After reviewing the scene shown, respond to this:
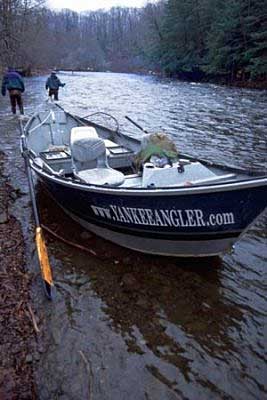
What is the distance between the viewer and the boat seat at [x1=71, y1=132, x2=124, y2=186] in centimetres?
616

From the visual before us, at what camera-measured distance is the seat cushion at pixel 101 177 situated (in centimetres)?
582

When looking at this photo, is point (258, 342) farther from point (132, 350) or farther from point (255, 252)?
point (255, 252)

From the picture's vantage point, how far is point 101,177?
604 cm

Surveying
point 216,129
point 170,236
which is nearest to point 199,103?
point 216,129

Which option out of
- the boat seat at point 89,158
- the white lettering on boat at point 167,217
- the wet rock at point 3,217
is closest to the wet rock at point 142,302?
the white lettering on boat at point 167,217

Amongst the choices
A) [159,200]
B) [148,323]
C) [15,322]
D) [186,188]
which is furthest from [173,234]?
[15,322]

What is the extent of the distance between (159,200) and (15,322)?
6.88ft

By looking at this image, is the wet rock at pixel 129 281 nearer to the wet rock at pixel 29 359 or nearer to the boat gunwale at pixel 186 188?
the boat gunwale at pixel 186 188

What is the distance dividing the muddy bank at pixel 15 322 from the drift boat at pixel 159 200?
1.15m

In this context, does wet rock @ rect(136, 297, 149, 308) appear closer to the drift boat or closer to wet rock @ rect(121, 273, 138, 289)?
wet rock @ rect(121, 273, 138, 289)

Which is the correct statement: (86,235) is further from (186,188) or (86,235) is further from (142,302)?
(186,188)

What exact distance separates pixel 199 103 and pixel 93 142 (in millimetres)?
17826

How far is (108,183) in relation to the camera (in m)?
5.75

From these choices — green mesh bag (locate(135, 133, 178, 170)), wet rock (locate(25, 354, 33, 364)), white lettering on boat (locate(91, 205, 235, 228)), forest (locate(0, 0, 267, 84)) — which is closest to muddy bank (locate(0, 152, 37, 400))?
wet rock (locate(25, 354, 33, 364))
